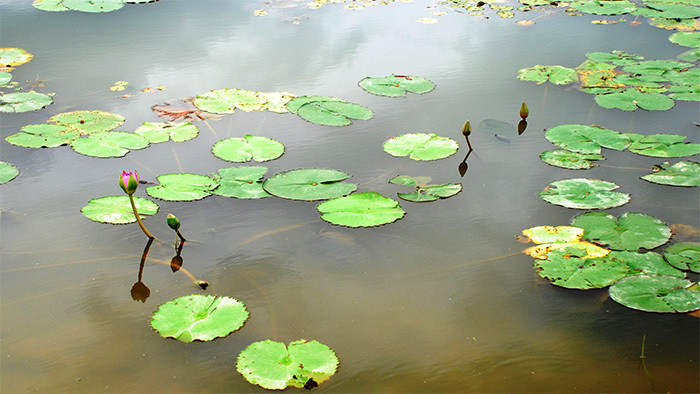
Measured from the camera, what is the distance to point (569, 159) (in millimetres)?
3621

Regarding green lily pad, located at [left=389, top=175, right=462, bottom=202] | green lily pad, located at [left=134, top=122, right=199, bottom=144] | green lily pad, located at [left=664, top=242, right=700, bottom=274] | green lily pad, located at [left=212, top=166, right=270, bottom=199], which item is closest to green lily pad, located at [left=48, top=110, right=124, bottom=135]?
green lily pad, located at [left=134, top=122, right=199, bottom=144]

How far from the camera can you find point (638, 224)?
Answer: 2.97 metres

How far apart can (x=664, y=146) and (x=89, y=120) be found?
3.88m

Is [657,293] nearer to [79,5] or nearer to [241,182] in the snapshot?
[241,182]

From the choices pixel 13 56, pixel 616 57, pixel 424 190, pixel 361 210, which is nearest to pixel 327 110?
pixel 424 190

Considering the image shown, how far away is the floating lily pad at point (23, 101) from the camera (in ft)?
14.0

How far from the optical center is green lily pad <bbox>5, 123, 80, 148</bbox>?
3770 mm

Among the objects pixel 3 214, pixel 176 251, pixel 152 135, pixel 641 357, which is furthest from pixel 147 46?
pixel 641 357

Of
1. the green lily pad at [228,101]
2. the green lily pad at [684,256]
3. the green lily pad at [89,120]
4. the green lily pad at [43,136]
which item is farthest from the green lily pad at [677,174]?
the green lily pad at [43,136]

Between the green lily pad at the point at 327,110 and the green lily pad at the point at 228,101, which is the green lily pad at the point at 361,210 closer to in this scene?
the green lily pad at the point at 327,110

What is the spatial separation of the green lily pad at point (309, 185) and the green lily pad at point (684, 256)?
1.65 meters

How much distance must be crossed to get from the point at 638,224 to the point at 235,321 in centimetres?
208

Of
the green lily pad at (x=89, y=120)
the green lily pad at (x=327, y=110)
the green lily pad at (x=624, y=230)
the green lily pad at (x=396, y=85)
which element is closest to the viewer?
the green lily pad at (x=624, y=230)

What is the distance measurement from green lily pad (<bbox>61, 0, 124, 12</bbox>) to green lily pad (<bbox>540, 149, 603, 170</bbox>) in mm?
5156
